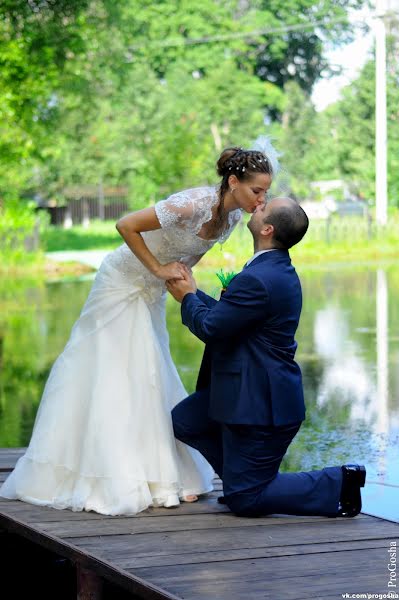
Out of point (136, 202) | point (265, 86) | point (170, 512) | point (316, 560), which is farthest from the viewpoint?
point (265, 86)

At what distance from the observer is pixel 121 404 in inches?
220

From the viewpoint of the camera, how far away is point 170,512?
534cm

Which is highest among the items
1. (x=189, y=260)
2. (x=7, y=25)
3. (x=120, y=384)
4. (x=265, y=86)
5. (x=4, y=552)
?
(x=265, y=86)

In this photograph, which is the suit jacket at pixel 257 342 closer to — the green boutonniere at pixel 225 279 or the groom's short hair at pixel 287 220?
the groom's short hair at pixel 287 220

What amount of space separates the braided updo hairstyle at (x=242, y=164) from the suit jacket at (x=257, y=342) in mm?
447

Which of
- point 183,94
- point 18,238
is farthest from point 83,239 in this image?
point 18,238

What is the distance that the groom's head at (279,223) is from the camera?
5086 millimetres

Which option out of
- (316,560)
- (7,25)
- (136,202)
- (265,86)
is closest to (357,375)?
(316,560)

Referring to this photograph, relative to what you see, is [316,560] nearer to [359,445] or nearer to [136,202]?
[359,445]

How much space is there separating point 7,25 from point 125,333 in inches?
664

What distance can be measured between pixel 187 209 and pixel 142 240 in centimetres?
27

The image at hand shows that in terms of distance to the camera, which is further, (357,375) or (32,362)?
(32,362)

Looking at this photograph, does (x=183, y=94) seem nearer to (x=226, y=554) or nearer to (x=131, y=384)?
(x=131, y=384)

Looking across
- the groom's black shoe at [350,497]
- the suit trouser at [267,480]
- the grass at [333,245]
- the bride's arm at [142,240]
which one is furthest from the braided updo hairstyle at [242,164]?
the grass at [333,245]
